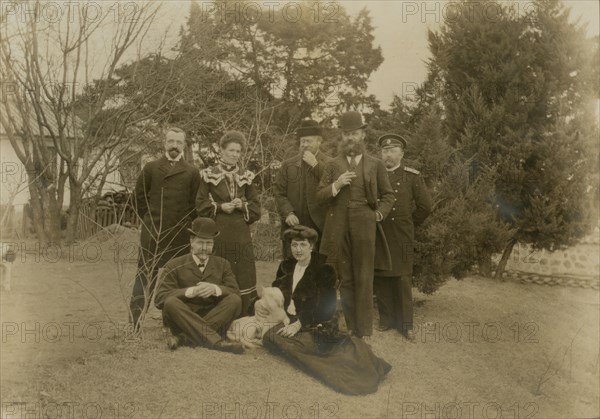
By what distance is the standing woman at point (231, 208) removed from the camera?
18.0 ft

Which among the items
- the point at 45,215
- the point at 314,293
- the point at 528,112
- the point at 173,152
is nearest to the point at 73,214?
the point at 45,215

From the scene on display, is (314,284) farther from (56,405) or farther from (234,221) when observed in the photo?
(56,405)

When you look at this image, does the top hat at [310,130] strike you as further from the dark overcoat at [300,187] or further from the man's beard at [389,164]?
the man's beard at [389,164]

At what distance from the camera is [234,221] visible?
5.56 m

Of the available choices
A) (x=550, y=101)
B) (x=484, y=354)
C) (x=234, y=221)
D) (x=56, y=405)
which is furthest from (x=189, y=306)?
(x=550, y=101)

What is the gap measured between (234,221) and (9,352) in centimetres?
215

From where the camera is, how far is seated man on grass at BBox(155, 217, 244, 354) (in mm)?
4934

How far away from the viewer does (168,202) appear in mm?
5805

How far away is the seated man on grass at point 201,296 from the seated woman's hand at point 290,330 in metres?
0.36

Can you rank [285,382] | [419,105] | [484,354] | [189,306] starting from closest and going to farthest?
[285,382]
[189,306]
[484,354]
[419,105]

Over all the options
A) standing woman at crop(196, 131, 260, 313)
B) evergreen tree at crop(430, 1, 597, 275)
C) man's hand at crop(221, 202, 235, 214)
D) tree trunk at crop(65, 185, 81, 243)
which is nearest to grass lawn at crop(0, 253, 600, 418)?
standing woman at crop(196, 131, 260, 313)

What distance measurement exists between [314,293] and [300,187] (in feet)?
4.56

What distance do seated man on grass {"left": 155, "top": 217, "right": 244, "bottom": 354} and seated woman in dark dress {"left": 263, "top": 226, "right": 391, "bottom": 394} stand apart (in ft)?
1.29

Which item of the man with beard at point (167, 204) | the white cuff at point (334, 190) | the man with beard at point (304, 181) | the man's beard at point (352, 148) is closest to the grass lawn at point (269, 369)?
the man with beard at point (167, 204)
